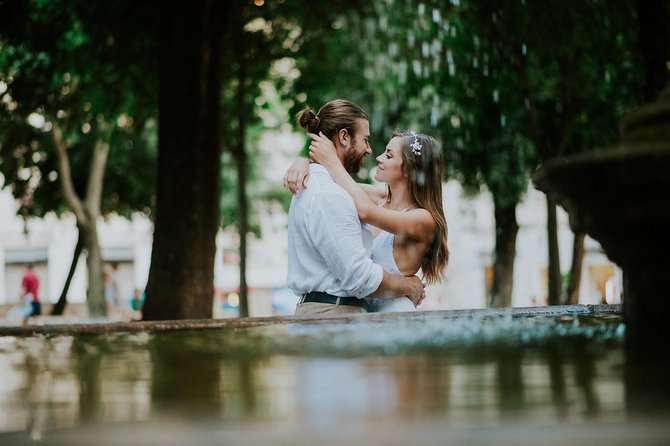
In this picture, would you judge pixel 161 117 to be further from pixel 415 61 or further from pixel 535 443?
pixel 535 443

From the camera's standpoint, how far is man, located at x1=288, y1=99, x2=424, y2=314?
4.72 metres

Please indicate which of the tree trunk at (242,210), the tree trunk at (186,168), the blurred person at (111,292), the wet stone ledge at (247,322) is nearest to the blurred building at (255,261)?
the blurred person at (111,292)

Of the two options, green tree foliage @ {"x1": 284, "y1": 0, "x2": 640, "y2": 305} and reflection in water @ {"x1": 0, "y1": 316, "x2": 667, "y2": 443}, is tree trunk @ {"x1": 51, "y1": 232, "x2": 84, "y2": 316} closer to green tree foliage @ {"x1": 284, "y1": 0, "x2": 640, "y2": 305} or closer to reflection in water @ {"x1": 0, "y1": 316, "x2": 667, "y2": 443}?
green tree foliage @ {"x1": 284, "y1": 0, "x2": 640, "y2": 305}

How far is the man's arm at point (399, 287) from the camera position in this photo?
16.4 ft

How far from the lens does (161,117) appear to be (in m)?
11.2

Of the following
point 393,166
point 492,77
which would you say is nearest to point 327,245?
point 393,166

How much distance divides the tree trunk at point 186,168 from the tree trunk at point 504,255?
10.4 m

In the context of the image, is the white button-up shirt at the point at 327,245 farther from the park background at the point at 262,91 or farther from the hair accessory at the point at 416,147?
the park background at the point at 262,91

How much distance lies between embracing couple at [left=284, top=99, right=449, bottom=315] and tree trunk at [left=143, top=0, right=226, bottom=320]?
17.5 ft

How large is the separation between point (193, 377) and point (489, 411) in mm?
896

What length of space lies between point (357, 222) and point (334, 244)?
8.9 inches

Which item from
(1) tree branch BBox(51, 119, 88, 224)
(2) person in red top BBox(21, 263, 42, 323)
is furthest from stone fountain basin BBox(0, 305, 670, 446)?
(2) person in red top BBox(21, 263, 42, 323)

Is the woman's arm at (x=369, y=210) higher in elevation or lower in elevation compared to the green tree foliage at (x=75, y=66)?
lower

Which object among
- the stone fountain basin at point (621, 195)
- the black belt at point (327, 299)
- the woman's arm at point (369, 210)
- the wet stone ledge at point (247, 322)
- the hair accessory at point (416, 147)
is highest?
the hair accessory at point (416, 147)
